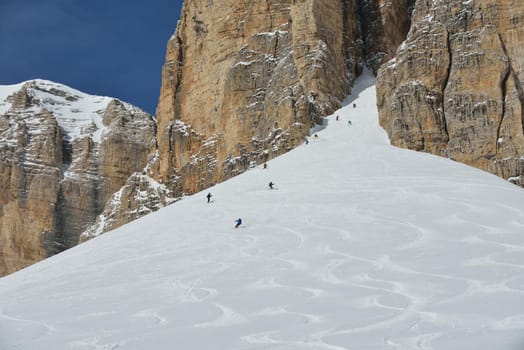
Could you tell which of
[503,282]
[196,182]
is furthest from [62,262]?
[196,182]

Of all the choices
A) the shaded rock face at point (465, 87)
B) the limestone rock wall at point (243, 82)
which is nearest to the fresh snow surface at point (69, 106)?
the limestone rock wall at point (243, 82)

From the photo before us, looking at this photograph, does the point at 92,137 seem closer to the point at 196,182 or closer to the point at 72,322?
the point at 196,182

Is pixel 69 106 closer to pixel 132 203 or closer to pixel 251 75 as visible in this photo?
pixel 132 203

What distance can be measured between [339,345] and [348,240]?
7.89 metres

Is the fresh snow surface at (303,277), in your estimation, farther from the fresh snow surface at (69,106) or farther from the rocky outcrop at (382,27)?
the fresh snow surface at (69,106)

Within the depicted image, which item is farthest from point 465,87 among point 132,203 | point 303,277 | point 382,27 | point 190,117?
point 132,203

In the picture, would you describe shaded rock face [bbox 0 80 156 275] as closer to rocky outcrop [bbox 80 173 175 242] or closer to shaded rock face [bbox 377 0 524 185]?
rocky outcrop [bbox 80 173 175 242]

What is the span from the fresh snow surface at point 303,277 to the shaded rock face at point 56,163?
48.1m

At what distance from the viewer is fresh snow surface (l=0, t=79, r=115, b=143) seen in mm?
79062

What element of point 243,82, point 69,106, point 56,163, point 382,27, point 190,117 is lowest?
point 56,163

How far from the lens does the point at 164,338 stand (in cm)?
895

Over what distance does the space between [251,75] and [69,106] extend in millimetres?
36434

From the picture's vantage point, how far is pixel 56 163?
7456cm

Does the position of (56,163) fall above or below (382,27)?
below
